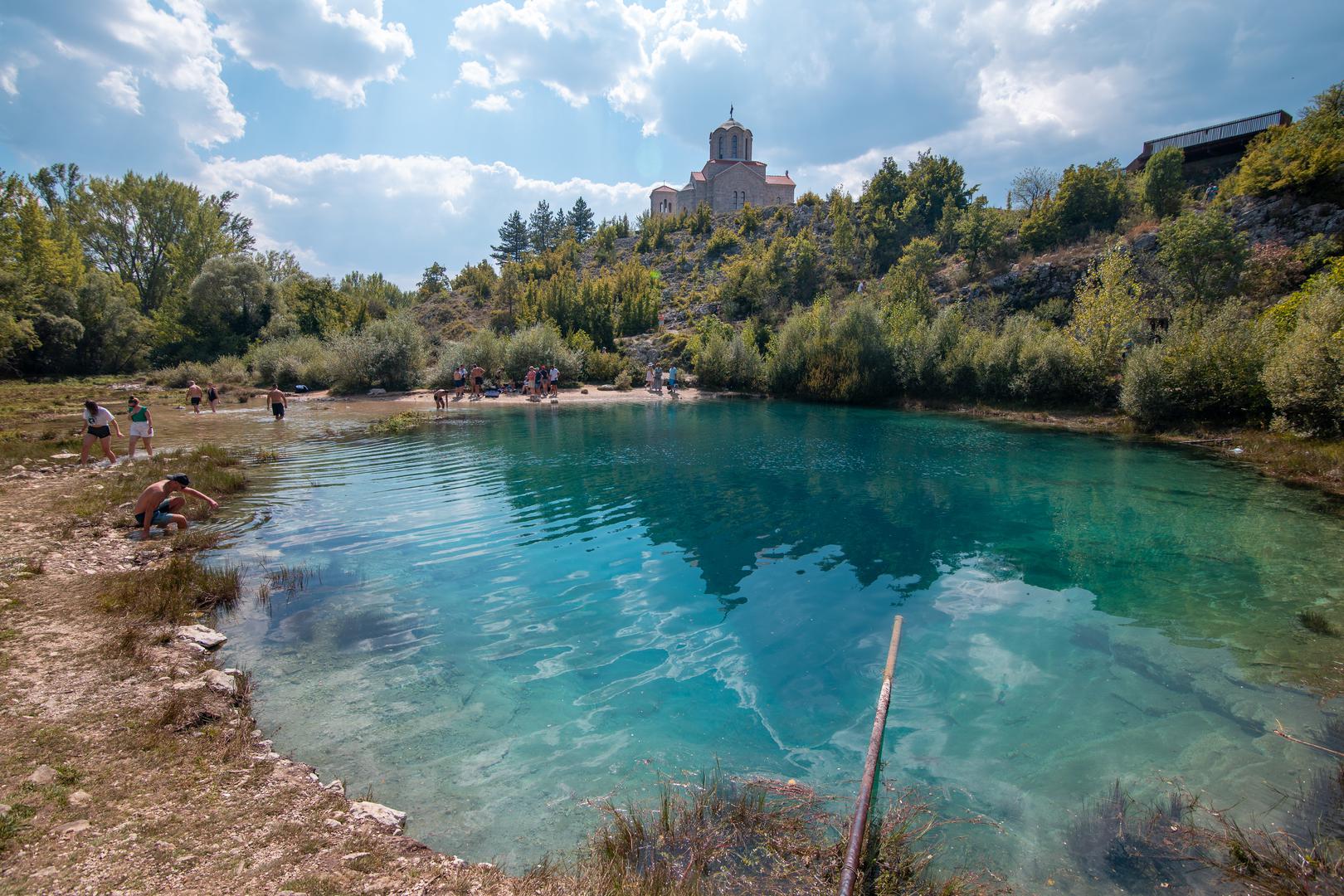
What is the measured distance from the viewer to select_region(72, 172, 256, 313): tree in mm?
63750

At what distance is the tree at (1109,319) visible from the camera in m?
31.1

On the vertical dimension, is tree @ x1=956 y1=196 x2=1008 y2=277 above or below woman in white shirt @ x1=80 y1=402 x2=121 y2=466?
above

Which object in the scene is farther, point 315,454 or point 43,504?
point 315,454

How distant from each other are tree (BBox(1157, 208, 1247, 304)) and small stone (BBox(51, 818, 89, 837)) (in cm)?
4549

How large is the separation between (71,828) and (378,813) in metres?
1.89

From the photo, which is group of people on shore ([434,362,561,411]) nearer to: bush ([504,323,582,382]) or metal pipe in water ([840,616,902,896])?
bush ([504,323,582,382])

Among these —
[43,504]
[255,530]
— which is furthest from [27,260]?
[255,530]

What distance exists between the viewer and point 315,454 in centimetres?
2161

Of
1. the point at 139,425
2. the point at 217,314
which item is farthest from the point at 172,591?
the point at 217,314

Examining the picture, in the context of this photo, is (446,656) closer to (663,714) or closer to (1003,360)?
(663,714)

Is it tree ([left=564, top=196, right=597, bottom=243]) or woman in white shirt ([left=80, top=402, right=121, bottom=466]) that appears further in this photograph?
tree ([left=564, top=196, right=597, bottom=243])

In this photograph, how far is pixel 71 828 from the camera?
13.2 feet

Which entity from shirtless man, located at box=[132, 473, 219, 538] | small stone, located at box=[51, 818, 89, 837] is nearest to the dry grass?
shirtless man, located at box=[132, 473, 219, 538]

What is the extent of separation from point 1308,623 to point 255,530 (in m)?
18.7
